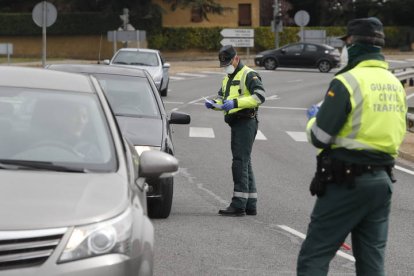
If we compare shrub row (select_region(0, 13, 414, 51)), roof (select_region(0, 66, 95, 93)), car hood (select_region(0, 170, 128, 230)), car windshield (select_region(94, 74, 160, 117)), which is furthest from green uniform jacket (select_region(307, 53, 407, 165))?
shrub row (select_region(0, 13, 414, 51))

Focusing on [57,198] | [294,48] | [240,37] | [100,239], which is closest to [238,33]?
[240,37]

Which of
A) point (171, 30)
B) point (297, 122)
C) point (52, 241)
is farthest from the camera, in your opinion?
point (171, 30)

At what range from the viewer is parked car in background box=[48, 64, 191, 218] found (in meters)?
10.9

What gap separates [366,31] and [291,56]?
46.5m

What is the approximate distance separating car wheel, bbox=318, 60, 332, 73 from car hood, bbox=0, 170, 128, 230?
46.6 meters

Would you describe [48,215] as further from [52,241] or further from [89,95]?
[89,95]

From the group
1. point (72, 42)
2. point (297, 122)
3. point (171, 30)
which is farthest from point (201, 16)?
point (297, 122)

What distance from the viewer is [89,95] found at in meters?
6.93

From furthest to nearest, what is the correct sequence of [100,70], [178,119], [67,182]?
[100,70], [178,119], [67,182]

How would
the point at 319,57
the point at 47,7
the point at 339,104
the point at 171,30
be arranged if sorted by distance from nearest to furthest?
the point at 339,104, the point at 47,7, the point at 319,57, the point at 171,30

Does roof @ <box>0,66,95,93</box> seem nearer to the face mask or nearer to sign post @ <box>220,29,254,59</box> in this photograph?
the face mask

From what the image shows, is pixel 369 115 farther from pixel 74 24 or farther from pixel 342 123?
pixel 74 24

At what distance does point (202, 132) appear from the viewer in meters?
23.6

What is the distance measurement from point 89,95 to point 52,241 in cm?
183
